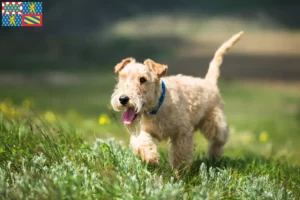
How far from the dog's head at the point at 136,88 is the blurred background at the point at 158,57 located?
0.35 meters

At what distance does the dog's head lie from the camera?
4566 millimetres

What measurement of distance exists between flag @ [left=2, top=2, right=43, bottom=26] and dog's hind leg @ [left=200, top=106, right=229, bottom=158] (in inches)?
89.8

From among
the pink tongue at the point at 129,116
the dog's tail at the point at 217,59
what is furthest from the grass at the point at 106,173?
the dog's tail at the point at 217,59

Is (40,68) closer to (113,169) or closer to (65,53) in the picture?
(65,53)

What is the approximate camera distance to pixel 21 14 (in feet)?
18.6

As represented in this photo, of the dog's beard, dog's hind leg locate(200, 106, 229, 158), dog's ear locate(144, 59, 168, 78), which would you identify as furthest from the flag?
dog's hind leg locate(200, 106, 229, 158)

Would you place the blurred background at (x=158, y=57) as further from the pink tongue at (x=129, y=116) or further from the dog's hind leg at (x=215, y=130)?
the dog's hind leg at (x=215, y=130)

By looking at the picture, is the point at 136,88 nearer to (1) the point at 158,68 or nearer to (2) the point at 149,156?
(1) the point at 158,68

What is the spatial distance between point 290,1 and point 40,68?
2613cm

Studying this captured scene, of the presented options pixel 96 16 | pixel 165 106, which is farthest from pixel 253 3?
pixel 165 106

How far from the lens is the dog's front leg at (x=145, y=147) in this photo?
15.5ft

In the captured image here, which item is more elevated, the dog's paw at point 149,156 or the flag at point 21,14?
the flag at point 21,14

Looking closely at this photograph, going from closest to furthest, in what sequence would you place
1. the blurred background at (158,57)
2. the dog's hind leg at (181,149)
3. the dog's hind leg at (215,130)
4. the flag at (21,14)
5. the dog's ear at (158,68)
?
1. the dog's ear at (158,68)
2. the dog's hind leg at (181,149)
3. the flag at (21,14)
4. the dog's hind leg at (215,130)
5. the blurred background at (158,57)

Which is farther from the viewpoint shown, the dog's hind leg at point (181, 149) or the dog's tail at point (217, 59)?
the dog's tail at point (217, 59)
